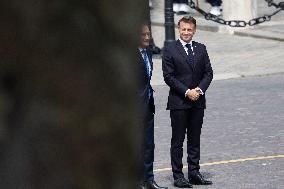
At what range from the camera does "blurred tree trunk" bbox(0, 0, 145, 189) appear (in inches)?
30.9

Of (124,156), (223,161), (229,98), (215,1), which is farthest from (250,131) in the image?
(215,1)

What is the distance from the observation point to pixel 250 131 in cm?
1140

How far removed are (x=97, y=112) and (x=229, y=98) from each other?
13.7m

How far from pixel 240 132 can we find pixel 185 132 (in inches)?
115

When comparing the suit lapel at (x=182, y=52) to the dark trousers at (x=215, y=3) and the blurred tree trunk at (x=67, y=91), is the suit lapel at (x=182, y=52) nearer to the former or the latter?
the blurred tree trunk at (x=67, y=91)

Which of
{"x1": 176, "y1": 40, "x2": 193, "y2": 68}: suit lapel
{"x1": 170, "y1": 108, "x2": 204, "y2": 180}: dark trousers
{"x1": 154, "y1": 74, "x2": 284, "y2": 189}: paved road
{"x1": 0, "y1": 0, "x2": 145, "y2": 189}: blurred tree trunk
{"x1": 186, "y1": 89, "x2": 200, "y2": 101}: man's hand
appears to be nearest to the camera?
{"x1": 0, "y1": 0, "x2": 145, "y2": 189}: blurred tree trunk

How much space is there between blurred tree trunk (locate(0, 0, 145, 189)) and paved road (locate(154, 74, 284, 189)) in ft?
24.8

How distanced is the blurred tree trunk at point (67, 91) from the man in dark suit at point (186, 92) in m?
7.48

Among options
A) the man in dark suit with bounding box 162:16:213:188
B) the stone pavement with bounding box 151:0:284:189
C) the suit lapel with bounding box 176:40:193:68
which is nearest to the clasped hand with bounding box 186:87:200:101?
the man in dark suit with bounding box 162:16:213:188

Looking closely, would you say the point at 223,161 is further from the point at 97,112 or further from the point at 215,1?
the point at 215,1

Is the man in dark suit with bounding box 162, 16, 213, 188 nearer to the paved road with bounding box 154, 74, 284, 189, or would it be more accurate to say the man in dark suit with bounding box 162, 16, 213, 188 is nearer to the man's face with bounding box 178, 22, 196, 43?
the man's face with bounding box 178, 22, 196, 43

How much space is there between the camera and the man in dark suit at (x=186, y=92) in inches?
331

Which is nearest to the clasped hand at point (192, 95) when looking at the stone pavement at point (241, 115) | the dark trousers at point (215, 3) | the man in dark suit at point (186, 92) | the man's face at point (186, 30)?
the man in dark suit at point (186, 92)

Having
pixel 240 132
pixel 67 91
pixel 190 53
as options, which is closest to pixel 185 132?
pixel 190 53
